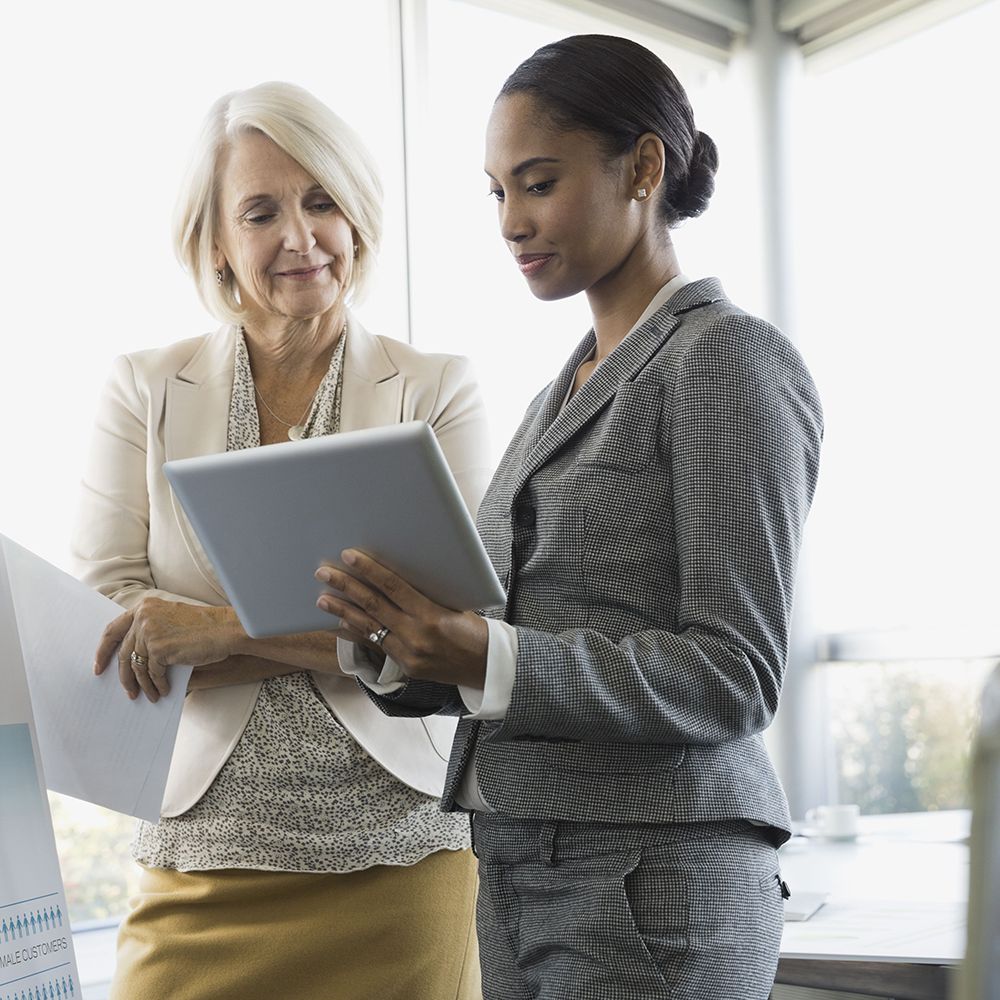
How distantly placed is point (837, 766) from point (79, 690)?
3.05 meters

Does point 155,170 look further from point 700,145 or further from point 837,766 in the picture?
point 837,766

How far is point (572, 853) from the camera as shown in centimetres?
118

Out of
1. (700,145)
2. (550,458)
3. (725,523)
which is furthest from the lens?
(700,145)

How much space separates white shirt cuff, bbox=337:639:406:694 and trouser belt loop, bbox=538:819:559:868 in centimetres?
22

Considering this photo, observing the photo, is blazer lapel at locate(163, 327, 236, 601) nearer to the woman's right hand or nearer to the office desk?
the woman's right hand

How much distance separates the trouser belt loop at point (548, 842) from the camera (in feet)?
3.90

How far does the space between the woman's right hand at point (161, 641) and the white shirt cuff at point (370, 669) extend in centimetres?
31

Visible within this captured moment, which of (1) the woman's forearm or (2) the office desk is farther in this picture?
(1) the woman's forearm

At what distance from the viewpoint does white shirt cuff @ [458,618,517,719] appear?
3.67 ft

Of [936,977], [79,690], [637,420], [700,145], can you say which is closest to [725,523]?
[637,420]

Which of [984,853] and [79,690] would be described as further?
[79,690]

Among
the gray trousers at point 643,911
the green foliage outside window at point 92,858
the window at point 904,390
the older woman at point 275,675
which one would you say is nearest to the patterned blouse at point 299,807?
the older woman at point 275,675

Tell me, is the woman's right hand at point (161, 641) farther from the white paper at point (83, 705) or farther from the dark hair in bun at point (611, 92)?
the dark hair in bun at point (611, 92)

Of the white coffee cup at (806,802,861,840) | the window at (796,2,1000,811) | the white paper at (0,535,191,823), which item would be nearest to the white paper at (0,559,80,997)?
the white paper at (0,535,191,823)
